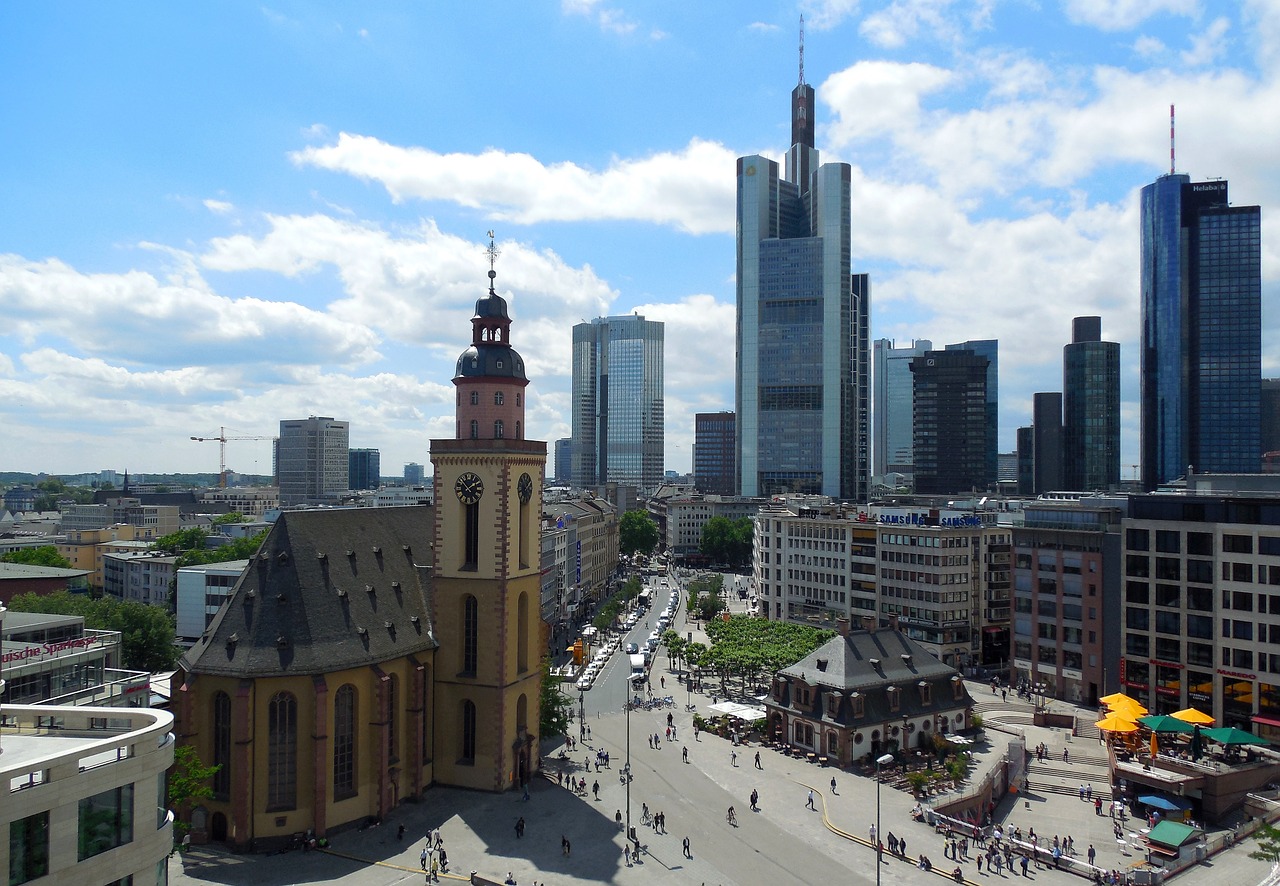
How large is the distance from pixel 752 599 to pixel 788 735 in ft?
297

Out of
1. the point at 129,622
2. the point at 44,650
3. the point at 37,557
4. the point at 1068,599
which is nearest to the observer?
the point at 44,650

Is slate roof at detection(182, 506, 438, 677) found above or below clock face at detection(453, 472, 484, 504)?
below

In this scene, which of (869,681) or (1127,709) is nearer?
(1127,709)

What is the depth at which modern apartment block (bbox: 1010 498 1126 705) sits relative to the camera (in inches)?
3516

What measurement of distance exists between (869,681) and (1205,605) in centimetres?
3243

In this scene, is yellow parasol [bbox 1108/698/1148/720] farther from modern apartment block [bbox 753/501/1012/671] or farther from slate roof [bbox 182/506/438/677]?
slate roof [bbox 182/506/438/677]

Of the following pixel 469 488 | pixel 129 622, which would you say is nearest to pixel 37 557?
pixel 129 622

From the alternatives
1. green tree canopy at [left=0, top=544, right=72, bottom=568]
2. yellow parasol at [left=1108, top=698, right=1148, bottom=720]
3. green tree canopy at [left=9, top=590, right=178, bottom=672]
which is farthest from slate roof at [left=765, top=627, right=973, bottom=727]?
green tree canopy at [left=0, top=544, right=72, bottom=568]

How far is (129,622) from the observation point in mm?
85188

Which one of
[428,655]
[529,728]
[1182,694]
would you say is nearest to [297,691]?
[428,655]

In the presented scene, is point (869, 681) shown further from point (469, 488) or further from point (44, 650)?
point (44, 650)

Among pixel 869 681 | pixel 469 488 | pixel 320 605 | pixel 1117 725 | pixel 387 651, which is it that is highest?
pixel 469 488

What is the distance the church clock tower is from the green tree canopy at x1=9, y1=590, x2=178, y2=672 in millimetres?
43332

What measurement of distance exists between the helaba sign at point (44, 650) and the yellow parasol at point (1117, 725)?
76.9m
